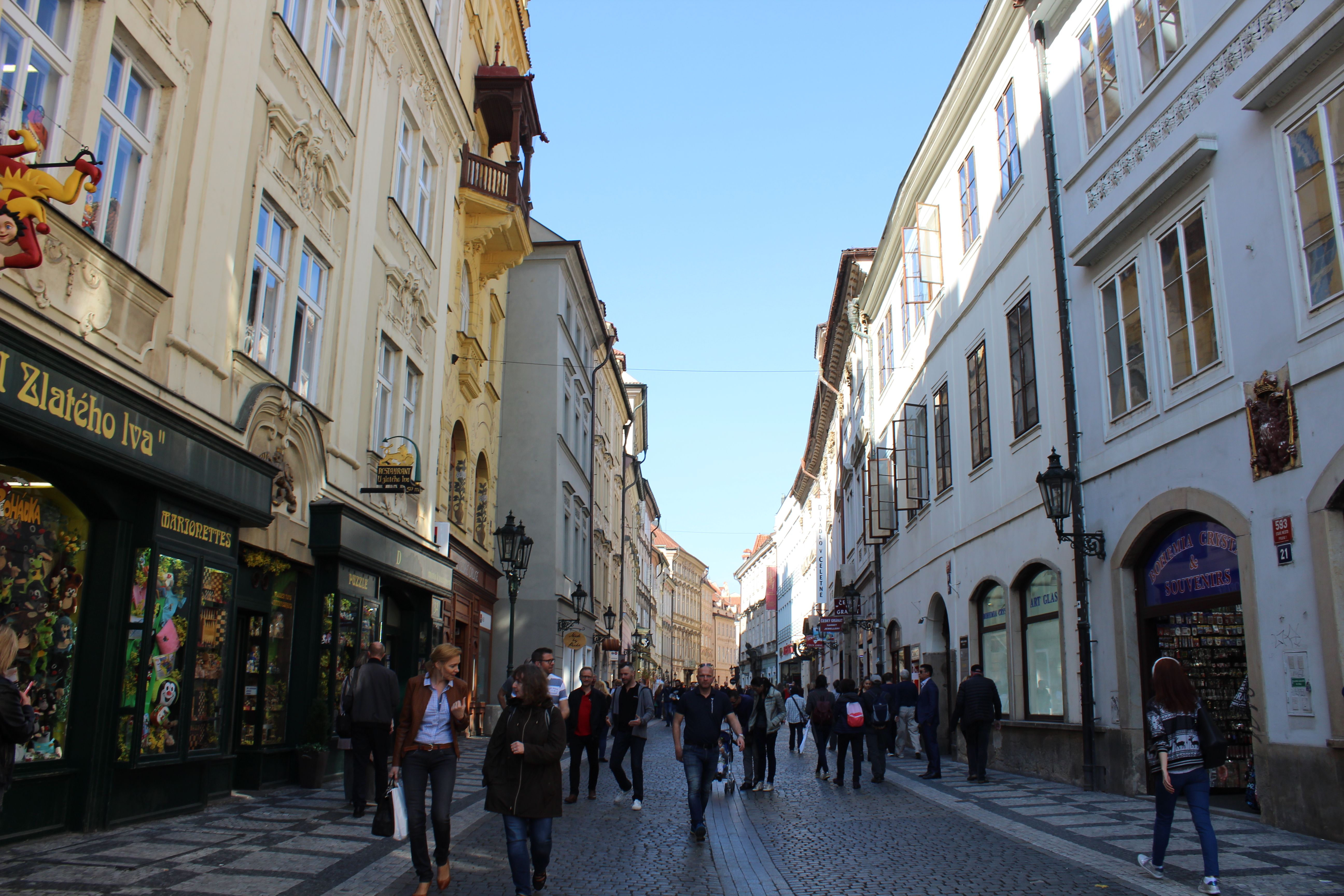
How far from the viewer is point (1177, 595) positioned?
40.4 feet

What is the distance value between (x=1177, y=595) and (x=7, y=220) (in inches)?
469

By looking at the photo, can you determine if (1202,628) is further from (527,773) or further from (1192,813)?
(527,773)

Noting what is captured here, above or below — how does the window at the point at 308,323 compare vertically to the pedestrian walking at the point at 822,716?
above

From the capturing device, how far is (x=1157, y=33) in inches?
499

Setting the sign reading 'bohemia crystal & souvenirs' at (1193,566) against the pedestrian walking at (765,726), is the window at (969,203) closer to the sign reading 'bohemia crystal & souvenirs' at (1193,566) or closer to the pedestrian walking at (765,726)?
the sign reading 'bohemia crystal & souvenirs' at (1193,566)

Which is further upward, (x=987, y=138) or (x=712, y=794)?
(x=987, y=138)

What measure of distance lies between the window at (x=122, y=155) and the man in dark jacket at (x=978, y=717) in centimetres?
1187

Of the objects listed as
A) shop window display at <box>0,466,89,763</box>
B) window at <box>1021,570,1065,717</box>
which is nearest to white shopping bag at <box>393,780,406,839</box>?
shop window display at <box>0,466,89,763</box>

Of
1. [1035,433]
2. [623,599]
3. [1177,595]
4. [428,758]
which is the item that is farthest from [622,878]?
[623,599]

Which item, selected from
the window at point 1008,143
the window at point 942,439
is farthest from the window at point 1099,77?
the window at point 942,439

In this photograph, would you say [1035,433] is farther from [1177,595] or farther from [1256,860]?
[1256,860]

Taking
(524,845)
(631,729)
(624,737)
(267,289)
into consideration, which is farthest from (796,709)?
(524,845)

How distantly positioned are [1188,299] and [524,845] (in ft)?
30.8

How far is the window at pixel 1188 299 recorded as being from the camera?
37.8 ft
